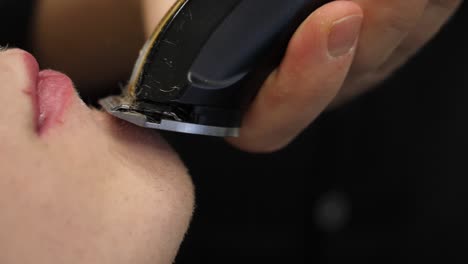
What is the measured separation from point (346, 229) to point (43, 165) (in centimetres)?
62

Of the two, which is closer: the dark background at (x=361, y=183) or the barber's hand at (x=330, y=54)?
the barber's hand at (x=330, y=54)

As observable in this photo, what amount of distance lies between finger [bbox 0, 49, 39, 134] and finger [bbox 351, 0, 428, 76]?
0.28 metres

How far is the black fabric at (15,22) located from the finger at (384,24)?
422 mm

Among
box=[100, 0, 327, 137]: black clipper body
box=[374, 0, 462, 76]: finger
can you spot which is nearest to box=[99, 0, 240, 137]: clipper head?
box=[100, 0, 327, 137]: black clipper body

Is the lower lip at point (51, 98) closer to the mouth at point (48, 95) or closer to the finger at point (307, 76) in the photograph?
the mouth at point (48, 95)

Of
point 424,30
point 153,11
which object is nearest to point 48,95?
point 153,11

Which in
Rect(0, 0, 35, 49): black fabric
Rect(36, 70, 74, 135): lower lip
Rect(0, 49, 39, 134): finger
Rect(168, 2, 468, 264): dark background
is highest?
Rect(0, 49, 39, 134): finger

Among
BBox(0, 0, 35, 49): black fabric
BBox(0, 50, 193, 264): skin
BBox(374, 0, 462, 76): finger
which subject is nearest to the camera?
BBox(0, 50, 193, 264): skin

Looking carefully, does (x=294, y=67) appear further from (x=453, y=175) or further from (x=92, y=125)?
(x=453, y=175)

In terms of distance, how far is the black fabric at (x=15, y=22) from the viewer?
0.69 m

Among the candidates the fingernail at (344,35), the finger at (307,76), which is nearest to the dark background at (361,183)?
the finger at (307,76)

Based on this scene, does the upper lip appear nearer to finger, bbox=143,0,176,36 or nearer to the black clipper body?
the black clipper body

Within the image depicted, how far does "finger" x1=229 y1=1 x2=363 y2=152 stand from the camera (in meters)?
0.47

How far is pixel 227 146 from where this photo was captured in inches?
35.2
